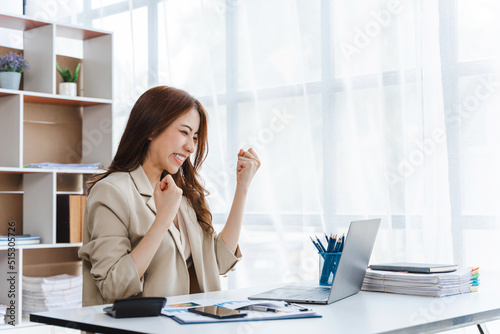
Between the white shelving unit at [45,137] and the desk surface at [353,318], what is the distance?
1.93 m

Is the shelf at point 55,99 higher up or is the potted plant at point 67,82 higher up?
the potted plant at point 67,82

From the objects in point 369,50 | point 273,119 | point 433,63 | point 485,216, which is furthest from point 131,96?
point 485,216

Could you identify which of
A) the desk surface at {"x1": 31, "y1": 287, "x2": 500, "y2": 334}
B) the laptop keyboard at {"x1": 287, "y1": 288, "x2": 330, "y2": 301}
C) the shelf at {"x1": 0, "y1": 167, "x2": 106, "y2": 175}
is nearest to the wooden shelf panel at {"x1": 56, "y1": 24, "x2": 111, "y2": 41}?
the shelf at {"x1": 0, "y1": 167, "x2": 106, "y2": 175}

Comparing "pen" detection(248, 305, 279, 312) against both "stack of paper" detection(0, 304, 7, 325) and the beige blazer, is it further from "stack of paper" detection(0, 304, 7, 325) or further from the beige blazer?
"stack of paper" detection(0, 304, 7, 325)

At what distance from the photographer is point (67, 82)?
147 inches

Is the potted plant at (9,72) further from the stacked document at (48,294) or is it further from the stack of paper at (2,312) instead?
the stack of paper at (2,312)

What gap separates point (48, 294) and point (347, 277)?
2.21 meters

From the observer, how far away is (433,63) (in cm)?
283

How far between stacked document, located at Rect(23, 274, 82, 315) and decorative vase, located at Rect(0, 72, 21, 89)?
1.08 meters

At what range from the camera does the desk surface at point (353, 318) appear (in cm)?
131

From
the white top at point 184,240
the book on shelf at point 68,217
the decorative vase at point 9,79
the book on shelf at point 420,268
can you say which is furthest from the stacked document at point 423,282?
the decorative vase at point 9,79

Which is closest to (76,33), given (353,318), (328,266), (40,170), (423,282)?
(40,170)

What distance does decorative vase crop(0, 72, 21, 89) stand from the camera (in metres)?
3.39

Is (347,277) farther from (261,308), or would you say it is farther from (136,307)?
(136,307)
